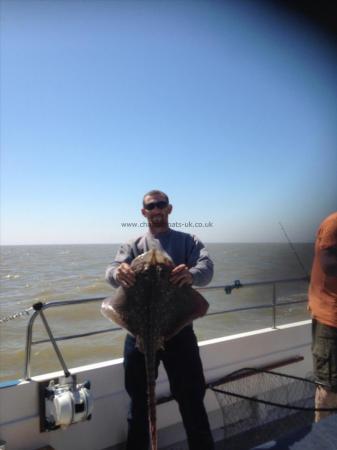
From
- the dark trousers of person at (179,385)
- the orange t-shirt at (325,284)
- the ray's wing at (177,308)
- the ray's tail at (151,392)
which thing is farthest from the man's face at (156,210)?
the orange t-shirt at (325,284)

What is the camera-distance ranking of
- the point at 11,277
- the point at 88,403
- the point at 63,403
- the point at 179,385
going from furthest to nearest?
the point at 11,277 → the point at 88,403 → the point at 63,403 → the point at 179,385

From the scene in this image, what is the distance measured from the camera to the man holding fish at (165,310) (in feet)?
8.26

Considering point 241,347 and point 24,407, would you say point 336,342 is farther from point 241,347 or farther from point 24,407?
point 24,407

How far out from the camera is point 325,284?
3256 mm

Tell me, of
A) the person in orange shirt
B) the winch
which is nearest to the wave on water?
the winch

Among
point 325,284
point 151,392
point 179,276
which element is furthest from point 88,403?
point 325,284

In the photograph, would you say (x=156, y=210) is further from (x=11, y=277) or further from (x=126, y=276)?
(x=11, y=277)

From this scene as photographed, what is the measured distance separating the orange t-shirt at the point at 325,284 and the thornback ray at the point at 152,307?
4.03 feet

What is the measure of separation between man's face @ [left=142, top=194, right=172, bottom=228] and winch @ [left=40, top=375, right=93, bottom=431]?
1.46m

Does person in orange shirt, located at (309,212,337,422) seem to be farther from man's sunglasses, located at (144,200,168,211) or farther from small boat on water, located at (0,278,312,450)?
man's sunglasses, located at (144,200,168,211)

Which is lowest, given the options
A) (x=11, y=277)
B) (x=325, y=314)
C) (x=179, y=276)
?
(x=11, y=277)

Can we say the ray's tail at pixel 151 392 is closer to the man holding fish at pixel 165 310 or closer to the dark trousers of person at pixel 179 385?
the man holding fish at pixel 165 310

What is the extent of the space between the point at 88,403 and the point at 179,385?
2.67 ft

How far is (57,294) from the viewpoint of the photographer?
20188mm
